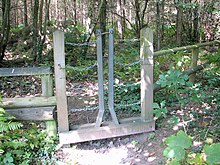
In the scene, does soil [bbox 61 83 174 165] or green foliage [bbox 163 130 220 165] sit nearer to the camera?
green foliage [bbox 163 130 220 165]

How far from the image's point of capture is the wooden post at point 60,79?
3707mm

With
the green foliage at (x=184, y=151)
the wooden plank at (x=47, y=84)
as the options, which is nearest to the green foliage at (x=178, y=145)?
the green foliage at (x=184, y=151)

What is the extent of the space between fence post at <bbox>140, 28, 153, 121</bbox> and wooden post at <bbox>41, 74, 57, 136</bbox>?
4.61ft

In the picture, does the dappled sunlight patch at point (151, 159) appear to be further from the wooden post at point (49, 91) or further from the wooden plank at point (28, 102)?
the wooden plank at point (28, 102)

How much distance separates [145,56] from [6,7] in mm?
6294

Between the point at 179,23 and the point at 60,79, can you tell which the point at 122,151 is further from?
the point at 179,23

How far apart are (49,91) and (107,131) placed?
3.49 ft

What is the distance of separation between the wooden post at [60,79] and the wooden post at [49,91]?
0.13 metres

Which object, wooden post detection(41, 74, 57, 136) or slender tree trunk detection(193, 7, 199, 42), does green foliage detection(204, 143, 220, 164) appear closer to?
wooden post detection(41, 74, 57, 136)

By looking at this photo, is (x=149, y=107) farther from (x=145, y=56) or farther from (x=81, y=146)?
(x=81, y=146)

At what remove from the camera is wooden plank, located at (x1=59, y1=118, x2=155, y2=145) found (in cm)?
402

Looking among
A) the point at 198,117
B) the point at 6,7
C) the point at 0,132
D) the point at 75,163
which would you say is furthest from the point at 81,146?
the point at 6,7

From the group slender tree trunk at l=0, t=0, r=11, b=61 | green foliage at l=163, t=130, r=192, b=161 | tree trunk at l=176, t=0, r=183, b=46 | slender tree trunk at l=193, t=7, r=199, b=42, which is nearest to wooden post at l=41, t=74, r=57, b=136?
green foliage at l=163, t=130, r=192, b=161

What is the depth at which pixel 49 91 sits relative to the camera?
4008 mm
